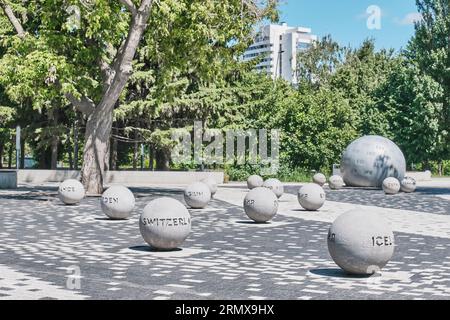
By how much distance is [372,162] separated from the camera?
36.5 meters

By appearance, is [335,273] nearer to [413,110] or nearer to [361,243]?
[361,243]

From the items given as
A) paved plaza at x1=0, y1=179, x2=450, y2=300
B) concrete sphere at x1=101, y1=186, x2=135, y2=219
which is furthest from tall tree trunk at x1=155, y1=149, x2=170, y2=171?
concrete sphere at x1=101, y1=186, x2=135, y2=219

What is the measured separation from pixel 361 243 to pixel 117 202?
10.6m

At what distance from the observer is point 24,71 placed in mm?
25484

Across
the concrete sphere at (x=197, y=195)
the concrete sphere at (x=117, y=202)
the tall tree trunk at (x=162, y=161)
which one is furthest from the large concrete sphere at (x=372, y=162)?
the concrete sphere at (x=117, y=202)

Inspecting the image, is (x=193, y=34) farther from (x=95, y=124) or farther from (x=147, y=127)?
(x=147, y=127)

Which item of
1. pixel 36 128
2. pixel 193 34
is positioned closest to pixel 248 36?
Result: pixel 193 34

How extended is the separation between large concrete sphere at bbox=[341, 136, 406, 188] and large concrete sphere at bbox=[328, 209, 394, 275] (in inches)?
1023

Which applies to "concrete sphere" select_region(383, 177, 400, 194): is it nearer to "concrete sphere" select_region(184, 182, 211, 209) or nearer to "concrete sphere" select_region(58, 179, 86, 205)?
"concrete sphere" select_region(184, 182, 211, 209)

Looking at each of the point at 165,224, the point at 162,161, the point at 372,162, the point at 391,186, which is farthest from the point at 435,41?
the point at 165,224

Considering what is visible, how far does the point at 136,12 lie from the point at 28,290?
19.3 metres

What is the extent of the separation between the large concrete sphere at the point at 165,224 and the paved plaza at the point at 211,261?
0.95 feet

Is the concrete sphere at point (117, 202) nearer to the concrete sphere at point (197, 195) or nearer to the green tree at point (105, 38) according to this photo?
the concrete sphere at point (197, 195)

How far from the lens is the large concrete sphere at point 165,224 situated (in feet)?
44.3
